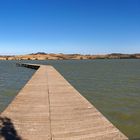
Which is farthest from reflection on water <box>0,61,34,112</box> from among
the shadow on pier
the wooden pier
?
the shadow on pier

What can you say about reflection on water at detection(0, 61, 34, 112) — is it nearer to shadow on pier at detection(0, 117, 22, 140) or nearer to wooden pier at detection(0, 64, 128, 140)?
wooden pier at detection(0, 64, 128, 140)

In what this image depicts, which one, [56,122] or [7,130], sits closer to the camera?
[7,130]

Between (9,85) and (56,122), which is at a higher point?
(56,122)

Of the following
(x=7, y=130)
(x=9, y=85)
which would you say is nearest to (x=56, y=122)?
(x=7, y=130)

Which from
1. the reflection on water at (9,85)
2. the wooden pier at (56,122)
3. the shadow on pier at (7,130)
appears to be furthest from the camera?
the reflection on water at (9,85)

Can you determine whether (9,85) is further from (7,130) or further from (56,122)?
(7,130)

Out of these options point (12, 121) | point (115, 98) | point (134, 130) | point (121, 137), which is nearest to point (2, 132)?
point (12, 121)

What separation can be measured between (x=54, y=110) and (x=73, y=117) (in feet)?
4.08

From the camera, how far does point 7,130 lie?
755cm

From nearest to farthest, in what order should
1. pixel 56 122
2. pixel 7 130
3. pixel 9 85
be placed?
1. pixel 7 130
2. pixel 56 122
3. pixel 9 85

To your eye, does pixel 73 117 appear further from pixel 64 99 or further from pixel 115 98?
pixel 115 98

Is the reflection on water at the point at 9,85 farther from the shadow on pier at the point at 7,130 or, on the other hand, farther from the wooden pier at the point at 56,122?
the shadow on pier at the point at 7,130

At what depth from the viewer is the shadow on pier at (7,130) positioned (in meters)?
6.99

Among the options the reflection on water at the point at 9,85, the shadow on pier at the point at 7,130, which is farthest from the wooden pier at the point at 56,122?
the reflection on water at the point at 9,85
